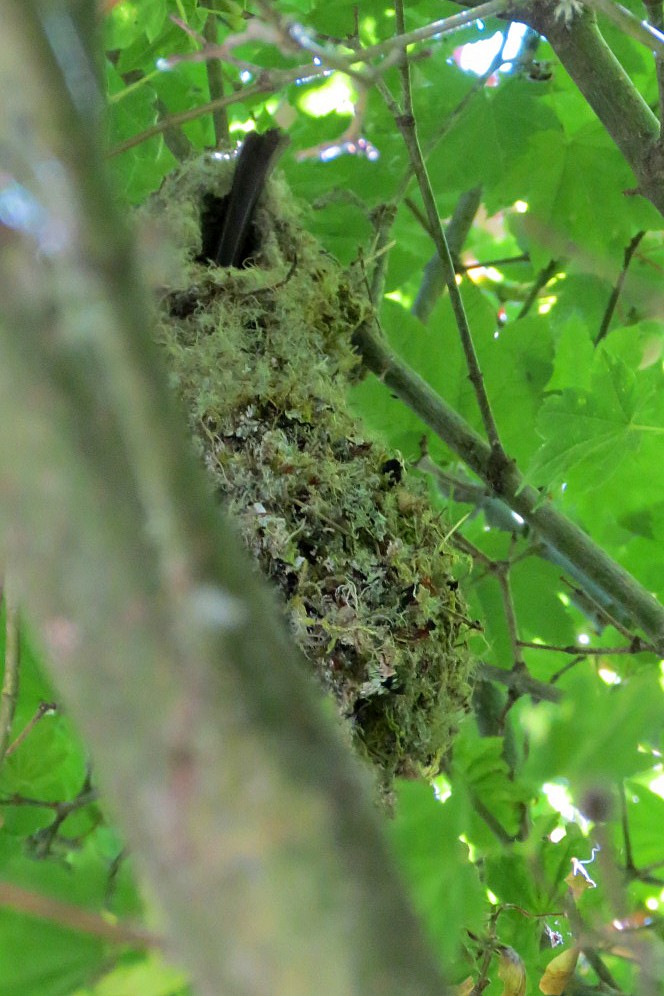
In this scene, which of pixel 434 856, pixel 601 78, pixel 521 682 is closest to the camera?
pixel 434 856

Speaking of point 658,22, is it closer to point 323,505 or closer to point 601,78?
point 601,78

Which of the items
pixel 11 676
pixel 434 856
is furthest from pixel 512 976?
pixel 11 676

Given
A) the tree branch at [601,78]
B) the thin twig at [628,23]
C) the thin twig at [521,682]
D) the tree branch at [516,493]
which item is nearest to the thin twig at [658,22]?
the tree branch at [601,78]

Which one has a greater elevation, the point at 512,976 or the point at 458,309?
the point at 458,309

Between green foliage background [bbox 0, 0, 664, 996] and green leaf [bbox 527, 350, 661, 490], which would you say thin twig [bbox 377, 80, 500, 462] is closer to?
green foliage background [bbox 0, 0, 664, 996]

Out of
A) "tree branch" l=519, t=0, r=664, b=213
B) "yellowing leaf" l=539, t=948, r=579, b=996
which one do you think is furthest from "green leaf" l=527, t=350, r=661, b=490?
"yellowing leaf" l=539, t=948, r=579, b=996
